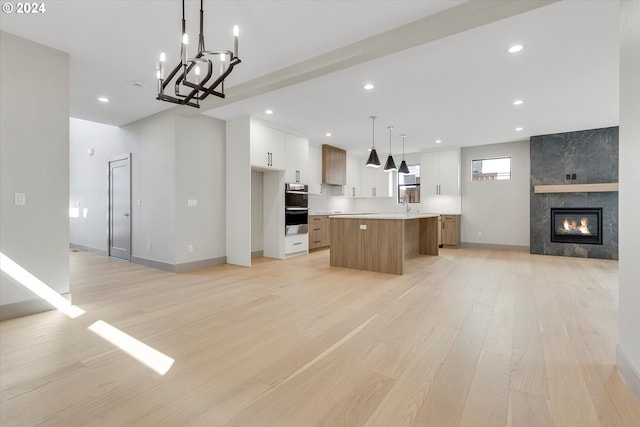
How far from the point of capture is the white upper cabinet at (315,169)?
7156mm

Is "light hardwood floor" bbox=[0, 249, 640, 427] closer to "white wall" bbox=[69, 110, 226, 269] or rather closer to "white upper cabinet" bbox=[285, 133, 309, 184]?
"white wall" bbox=[69, 110, 226, 269]

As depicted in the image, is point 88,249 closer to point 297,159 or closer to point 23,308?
point 23,308

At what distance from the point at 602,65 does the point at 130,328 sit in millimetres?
5748

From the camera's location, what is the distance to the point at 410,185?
873 cm

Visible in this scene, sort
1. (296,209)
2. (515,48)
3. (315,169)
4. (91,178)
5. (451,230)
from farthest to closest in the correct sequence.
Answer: (451,230), (315,169), (91,178), (296,209), (515,48)

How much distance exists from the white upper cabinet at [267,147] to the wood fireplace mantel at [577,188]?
581cm

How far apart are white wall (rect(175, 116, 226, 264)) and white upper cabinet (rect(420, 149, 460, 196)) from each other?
5.49 metres

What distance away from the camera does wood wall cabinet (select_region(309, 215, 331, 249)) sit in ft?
22.2

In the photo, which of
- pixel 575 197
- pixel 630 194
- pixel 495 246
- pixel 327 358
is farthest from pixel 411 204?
pixel 327 358

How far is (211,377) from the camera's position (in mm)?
1795

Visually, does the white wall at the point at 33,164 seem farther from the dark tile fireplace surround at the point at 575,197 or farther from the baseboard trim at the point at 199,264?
the dark tile fireplace surround at the point at 575,197

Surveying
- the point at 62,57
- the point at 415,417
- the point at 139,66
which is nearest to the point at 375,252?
the point at 415,417

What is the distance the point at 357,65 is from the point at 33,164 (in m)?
3.58

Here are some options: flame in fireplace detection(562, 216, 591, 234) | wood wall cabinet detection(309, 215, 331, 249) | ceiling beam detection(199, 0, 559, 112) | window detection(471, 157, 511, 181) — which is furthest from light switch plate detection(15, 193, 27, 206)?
flame in fireplace detection(562, 216, 591, 234)
